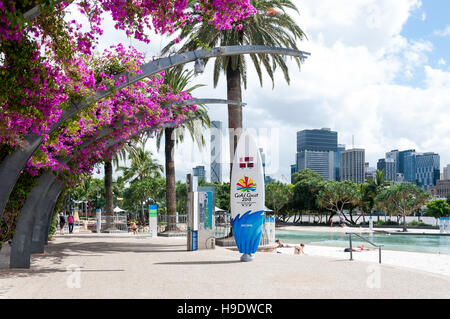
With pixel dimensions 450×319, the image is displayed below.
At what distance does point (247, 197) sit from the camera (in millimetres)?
14211

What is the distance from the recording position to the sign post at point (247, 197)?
14.1 meters

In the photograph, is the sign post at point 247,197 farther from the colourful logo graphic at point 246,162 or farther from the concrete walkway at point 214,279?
the concrete walkway at point 214,279

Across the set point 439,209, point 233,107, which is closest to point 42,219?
point 233,107

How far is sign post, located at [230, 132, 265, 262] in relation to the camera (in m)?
14.1

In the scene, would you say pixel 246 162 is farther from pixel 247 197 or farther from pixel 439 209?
pixel 439 209

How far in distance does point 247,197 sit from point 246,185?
0.39 m

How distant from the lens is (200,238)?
18.4 meters

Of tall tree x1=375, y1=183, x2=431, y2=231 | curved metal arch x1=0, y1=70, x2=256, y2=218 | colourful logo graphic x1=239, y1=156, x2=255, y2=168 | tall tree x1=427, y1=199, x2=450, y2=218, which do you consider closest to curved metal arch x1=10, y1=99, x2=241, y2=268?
curved metal arch x1=0, y1=70, x2=256, y2=218

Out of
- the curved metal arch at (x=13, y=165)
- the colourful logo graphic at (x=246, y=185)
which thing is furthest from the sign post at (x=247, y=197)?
the curved metal arch at (x=13, y=165)

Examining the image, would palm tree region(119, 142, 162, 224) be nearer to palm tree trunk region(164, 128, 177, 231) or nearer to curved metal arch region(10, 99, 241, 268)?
palm tree trunk region(164, 128, 177, 231)

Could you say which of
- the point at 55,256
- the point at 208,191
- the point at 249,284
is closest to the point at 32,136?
the point at 249,284

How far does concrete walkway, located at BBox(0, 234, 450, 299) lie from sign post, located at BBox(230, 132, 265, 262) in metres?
0.72
